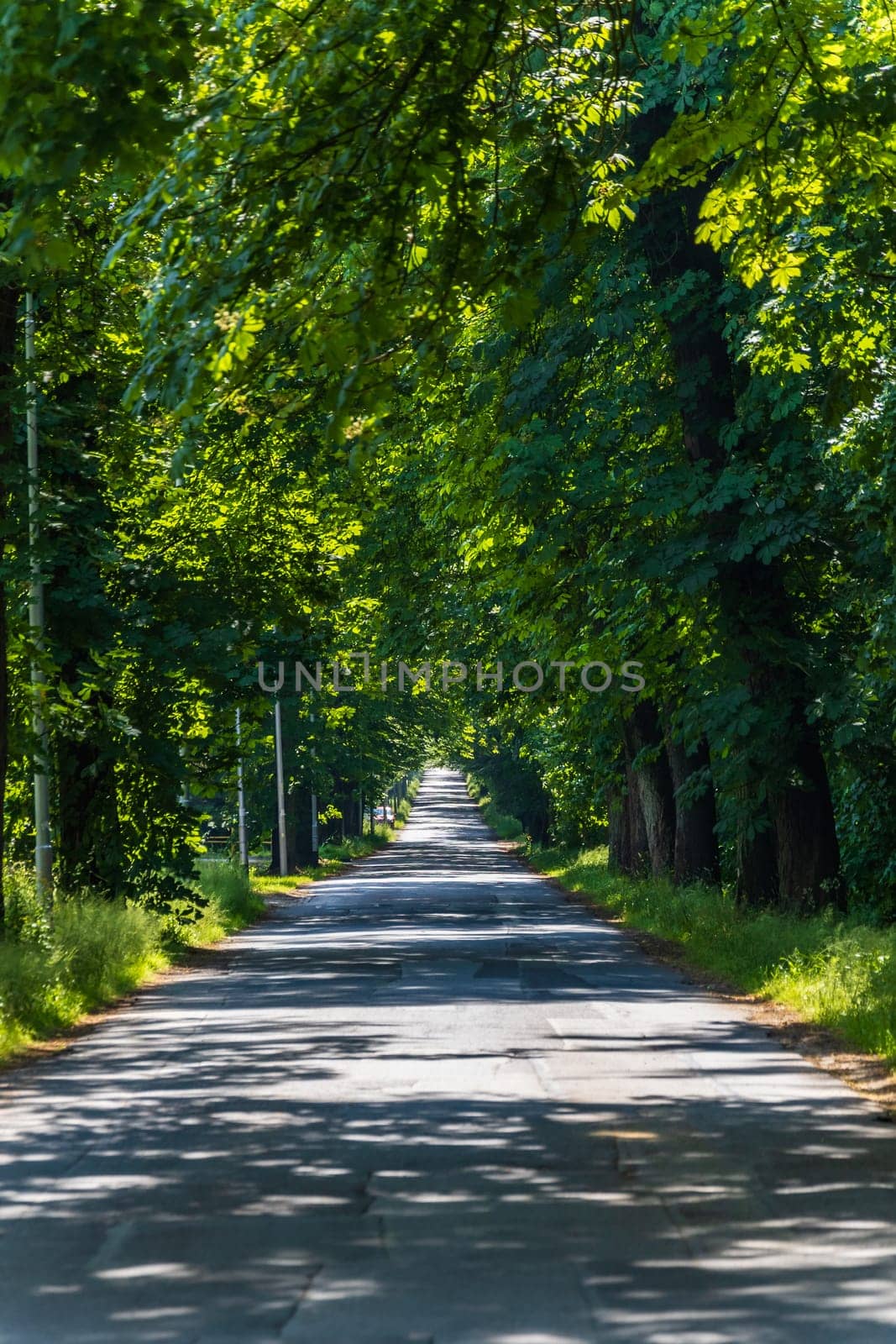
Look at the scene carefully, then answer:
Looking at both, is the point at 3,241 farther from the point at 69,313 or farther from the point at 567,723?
the point at 567,723

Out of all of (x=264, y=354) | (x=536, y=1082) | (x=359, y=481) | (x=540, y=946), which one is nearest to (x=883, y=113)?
(x=264, y=354)

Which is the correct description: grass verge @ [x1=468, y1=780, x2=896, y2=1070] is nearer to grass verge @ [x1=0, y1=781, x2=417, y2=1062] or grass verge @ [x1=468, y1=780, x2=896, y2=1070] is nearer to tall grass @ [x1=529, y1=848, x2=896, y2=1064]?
tall grass @ [x1=529, y1=848, x2=896, y2=1064]

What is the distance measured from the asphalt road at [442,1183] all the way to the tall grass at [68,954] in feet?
1.85

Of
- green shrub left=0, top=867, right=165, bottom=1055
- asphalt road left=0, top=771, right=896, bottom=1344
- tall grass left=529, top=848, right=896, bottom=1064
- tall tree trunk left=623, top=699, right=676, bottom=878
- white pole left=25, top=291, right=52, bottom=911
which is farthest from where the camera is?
tall tree trunk left=623, top=699, right=676, bottom=878

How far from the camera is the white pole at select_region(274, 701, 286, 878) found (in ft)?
179

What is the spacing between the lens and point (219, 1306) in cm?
615

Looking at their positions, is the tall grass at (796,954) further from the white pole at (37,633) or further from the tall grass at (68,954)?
the white pole at (37,633)

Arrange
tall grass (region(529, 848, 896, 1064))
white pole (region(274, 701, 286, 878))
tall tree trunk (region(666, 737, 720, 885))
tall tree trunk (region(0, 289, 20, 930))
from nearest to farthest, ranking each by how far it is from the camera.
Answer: tall grass (region(529, 848, 896, 1064))
tall tree trunk (region(0, 289, 20, 930))
tall tree trunk (region(666, 737, 720, 885))
white pole (region(274, 701, 286, 878))

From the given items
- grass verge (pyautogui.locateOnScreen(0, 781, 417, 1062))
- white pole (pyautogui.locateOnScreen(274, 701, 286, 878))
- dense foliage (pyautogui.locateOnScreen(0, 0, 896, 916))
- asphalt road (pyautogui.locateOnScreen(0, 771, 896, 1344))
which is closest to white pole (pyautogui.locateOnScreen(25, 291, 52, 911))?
dense foliage (pyautogui.locateOnScreen(0, 0, 896, 916))

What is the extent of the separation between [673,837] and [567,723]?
3.02 m

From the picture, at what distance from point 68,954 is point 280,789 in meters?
37.4

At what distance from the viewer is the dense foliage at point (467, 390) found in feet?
32.1

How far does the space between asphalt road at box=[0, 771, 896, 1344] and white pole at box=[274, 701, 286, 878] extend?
37960 mm

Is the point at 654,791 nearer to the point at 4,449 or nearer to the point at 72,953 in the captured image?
the point at 72,953
